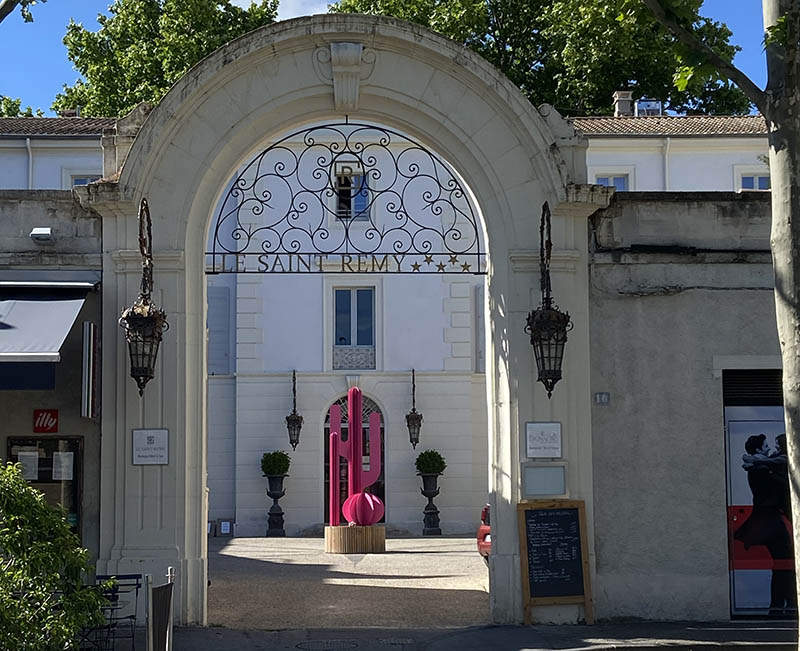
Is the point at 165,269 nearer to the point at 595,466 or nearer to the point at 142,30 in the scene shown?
the point at 595,466

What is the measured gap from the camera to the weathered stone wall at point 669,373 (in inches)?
500

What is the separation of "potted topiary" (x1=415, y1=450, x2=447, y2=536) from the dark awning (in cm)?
1524

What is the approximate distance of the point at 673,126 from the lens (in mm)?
26328

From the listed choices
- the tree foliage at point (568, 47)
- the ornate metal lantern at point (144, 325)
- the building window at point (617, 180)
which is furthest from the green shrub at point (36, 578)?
the tree foliage at point (568, 47)

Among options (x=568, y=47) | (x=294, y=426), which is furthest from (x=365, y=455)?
(x=568, y=47)

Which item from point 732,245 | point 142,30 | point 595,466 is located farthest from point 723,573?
point 142,30

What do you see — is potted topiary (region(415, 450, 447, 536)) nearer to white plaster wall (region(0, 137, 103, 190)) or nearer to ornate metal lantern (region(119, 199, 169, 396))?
white plaster wall (region(0, 137, 103, 190))

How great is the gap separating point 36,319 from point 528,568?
18.4 ft

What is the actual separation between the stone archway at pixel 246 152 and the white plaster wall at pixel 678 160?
43.0ft

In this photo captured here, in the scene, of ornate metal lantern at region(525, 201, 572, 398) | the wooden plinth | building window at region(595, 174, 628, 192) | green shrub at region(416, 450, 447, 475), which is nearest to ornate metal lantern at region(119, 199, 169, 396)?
ornate metal lantern at region(525, 201, 572, 398)

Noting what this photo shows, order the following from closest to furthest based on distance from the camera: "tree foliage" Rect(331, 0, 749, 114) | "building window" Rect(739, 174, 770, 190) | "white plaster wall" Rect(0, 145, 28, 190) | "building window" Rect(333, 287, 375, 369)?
"white plaster wall" Rect(0, 145, 28, 190) < "building window" Rect(739, 174, 770, 190) < "building window" Rect(333, 287, 375, 369) < "tree foliage" Rect(331, 0, 749, 114)

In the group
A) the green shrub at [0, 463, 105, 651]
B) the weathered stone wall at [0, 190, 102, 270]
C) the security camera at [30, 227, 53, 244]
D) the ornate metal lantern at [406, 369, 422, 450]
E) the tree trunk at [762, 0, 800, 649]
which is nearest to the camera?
the green shrub at [0, 463, 105, 651]

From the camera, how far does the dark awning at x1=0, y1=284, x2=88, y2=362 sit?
11406mm

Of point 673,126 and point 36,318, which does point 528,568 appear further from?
point 673,126
